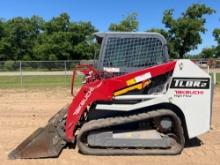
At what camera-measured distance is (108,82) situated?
764 centimetres

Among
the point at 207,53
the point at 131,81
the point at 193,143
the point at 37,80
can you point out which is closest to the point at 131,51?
the point at 131,81

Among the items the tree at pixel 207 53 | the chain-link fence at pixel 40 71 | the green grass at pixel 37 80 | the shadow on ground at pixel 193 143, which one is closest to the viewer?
the shadow on ground at pixel 193 143

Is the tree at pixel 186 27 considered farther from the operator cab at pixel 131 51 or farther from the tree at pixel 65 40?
the operator cab at pixel 131 51

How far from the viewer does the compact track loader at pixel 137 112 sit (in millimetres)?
7656

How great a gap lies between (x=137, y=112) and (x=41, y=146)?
5.63ft

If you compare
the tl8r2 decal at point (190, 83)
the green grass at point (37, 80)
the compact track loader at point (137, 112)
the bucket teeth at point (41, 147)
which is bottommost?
the green grass at point (37, 80)

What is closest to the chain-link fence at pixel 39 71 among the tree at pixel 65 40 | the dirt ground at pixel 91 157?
the dirt ground at pixel 91 157

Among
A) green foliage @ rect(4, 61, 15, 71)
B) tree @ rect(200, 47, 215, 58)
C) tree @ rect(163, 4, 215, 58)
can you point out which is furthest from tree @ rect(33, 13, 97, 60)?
green foliage @ rect(4, 61, 15, 71)

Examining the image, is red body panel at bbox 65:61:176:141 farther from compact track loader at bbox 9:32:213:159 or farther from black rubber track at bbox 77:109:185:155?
black rubber track at bbox 77:109:185:155

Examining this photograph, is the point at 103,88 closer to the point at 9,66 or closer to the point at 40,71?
the point at 9,66

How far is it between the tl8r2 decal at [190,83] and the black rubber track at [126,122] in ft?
1.54

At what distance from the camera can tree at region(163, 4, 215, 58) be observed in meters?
51.7

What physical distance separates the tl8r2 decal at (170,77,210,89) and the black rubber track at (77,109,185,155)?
47cm

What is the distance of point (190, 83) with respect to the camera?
25.4 feet
